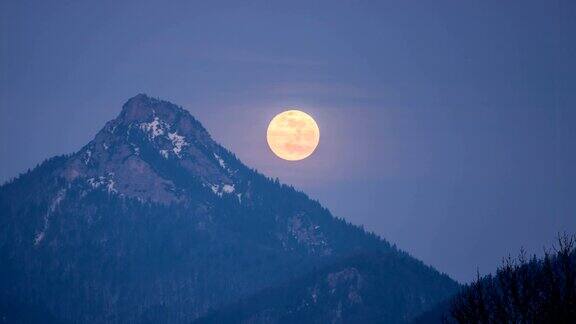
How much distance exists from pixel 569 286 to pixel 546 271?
3.71m

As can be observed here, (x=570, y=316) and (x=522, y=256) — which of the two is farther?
(x=522, y=256)

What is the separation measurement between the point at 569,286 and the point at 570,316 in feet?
9.34

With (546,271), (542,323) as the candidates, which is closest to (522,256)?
(546,271)

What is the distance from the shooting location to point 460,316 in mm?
77688

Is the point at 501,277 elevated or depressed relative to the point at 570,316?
elevated

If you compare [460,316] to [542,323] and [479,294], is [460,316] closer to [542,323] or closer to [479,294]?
[479,294]

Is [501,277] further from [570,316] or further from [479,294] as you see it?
[570,316]

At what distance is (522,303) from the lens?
251ft

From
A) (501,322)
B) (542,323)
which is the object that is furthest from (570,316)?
(501,322)

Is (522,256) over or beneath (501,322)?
over

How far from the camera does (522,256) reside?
254ft

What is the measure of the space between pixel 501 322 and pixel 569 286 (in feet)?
20.9

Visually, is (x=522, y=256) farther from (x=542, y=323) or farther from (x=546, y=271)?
(x=542, y=323)

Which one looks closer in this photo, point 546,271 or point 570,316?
point 570,316
